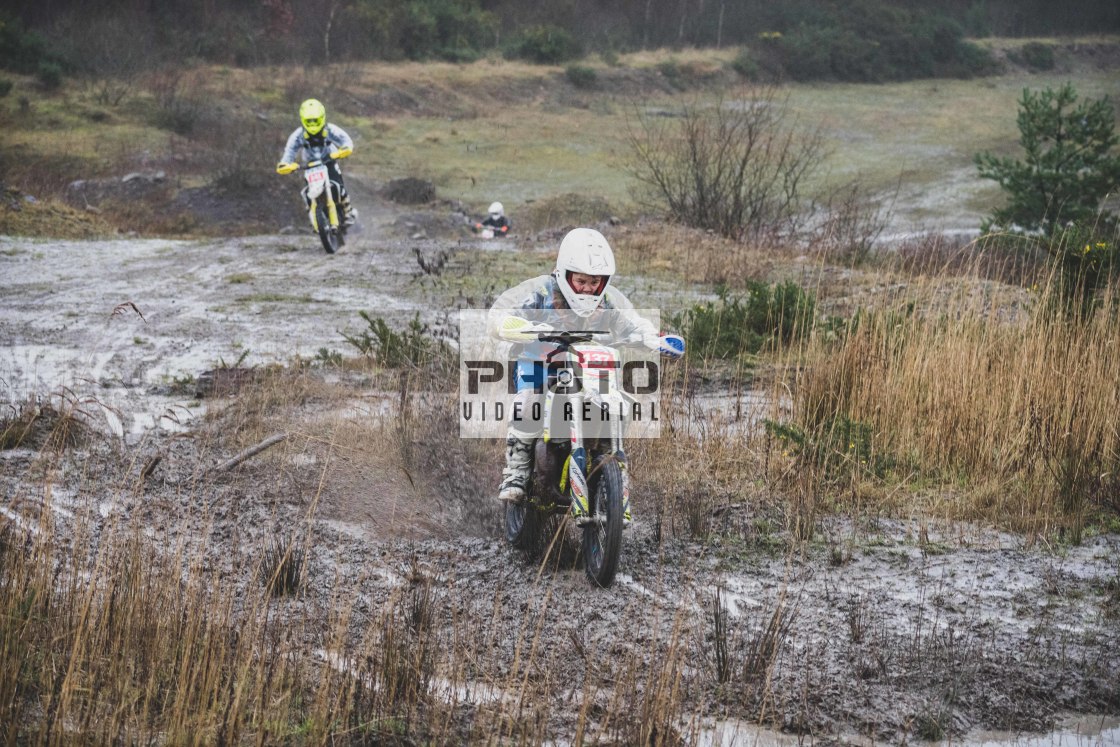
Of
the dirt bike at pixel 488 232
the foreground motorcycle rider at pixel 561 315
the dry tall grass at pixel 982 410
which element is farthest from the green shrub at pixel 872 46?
the foreground motorcycle rider at pixel 561 315

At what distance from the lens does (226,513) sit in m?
6.00

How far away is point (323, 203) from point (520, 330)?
11.1 m

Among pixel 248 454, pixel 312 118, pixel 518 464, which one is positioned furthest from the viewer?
pixel 312 118

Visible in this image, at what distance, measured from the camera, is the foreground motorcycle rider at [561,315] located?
5.19 m

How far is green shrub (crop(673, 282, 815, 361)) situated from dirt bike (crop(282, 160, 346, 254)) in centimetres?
706

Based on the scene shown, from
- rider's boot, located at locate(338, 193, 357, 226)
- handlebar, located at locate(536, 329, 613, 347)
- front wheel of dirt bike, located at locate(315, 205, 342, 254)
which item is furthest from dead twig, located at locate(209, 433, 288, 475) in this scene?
rider's boot, located at locate(338, 193, 357, 226)

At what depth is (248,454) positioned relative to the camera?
6.50 meters

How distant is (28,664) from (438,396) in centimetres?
406

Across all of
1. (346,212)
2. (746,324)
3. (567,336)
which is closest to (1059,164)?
(746,324)

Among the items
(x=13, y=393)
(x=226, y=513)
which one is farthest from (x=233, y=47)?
(x=226, y=513)

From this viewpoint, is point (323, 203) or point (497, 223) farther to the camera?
point (497, 223)

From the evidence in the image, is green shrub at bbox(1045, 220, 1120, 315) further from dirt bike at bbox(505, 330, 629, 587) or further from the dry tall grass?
dirt bike at bbox(505, 330, 629, 587)

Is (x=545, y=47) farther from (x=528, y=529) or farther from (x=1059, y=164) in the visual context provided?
(x=528, y=529)

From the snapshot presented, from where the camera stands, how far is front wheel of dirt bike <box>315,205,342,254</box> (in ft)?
51.0
